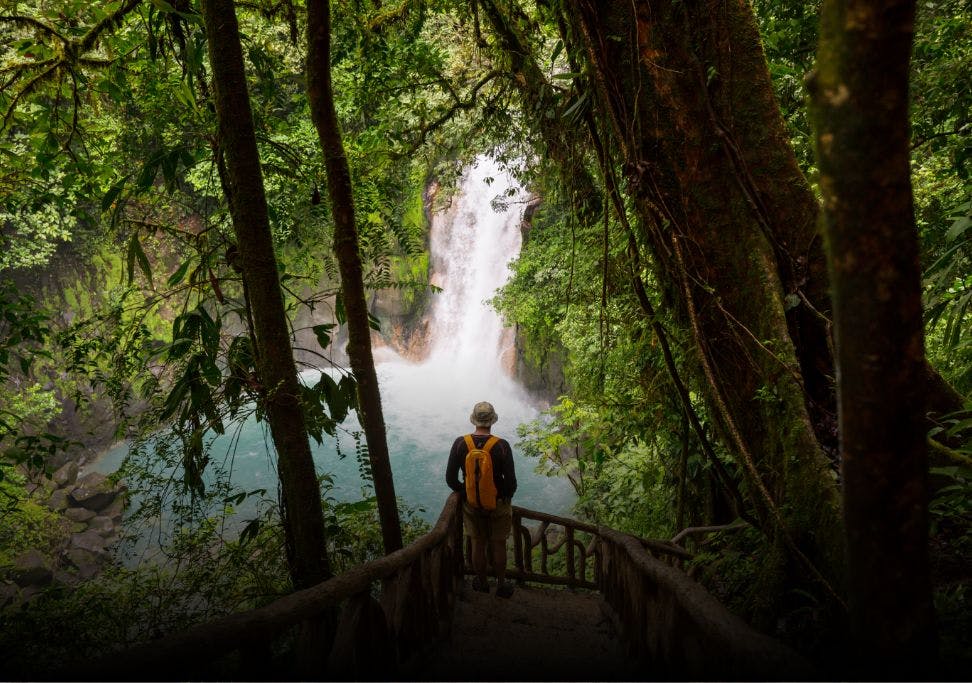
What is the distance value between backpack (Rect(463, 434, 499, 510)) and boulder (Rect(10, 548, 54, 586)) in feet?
32.9

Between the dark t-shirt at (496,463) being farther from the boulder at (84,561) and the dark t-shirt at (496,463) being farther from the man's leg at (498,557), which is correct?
the boulder at (84,561)

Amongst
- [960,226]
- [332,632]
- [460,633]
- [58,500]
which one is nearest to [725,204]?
[960,226]

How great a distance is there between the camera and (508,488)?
459cm

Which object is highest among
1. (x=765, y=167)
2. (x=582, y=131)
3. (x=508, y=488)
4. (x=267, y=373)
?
(x=582, y=131)

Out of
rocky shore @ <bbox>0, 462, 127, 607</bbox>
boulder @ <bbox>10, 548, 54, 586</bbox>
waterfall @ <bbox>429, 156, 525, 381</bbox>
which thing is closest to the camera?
boulder @ <bbox>10, 548, 54, 586</bbox>

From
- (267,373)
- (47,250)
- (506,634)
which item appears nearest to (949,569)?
(506,634)

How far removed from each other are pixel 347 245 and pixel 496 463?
2.08m

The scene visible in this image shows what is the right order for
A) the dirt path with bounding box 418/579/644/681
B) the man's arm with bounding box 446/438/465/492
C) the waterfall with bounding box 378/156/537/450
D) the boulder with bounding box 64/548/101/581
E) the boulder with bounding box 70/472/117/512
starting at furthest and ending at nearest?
the waterfall with bounding box 378/156/537/450, the boulder with bounding box 70/472/117/512, the boulder with bounding box 64/548/101/581, the man's arm with bounding box 446/438/465/492, the dirt path with bounding box 418/579/644/681

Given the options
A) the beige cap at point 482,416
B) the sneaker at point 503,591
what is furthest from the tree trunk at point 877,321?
Answer: the sneaker at point 503,591

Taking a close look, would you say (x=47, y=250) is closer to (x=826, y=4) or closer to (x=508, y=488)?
(x=508, y=488)

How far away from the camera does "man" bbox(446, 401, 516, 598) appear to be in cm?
450

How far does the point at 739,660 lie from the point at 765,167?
2242 millimetres

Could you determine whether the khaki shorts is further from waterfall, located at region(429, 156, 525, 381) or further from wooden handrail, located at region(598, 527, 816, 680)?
waterfall, located at region(429, 156, 525, 381)

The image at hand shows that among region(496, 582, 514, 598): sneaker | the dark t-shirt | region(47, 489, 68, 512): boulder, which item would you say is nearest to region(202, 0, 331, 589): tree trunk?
the dark t-shirt
